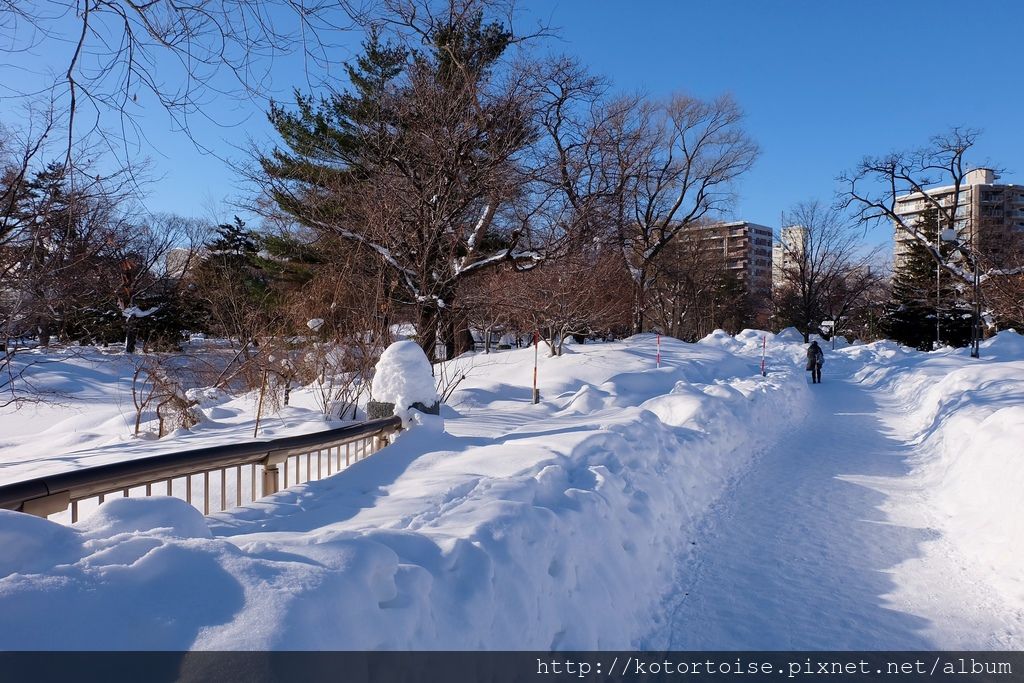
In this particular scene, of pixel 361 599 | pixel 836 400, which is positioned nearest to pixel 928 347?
pixel 836 400

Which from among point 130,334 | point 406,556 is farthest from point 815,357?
point 130,334

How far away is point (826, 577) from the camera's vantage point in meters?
4.84

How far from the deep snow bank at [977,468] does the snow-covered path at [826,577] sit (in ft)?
0.61

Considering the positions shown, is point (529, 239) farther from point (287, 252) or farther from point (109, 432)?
point (287, 252)

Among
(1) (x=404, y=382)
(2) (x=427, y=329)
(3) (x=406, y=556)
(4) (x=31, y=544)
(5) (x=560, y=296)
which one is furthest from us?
(5) (x=560, y=296)

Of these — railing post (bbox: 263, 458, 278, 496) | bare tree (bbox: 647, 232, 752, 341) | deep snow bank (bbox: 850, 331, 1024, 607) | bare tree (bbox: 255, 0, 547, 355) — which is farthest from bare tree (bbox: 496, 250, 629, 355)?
bare tree (bbox: 647, 232, 752, 341)

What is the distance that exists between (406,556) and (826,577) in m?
3.60

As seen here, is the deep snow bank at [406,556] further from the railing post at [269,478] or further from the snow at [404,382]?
the snow at [404,382]

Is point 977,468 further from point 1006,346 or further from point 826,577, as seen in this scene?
point 1006,346

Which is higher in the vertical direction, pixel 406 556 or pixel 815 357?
pixel 815 357

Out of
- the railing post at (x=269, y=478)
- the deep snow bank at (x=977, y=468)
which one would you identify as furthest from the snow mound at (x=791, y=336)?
the railing post at (x=269, y=478)

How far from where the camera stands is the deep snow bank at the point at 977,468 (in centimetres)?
504

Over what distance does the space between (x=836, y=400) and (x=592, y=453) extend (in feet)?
44.7

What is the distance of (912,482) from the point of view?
25.3ft
